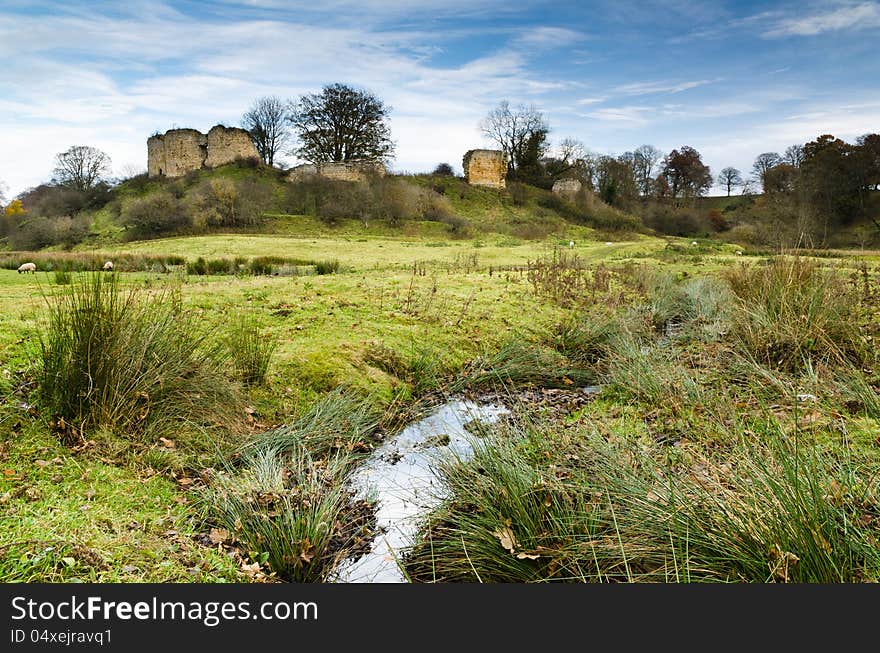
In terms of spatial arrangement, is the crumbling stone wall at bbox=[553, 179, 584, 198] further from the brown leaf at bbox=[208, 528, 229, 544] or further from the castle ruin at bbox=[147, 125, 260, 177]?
the brown leaf at bbox=[208, 528, 229, 544]

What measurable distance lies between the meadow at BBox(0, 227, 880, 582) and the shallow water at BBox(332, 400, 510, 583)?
13 cm

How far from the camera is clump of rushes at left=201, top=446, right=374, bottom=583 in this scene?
3.30m

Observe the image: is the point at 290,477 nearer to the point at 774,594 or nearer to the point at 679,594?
the point at 679,594

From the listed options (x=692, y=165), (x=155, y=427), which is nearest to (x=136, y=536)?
(x=155, y=427)

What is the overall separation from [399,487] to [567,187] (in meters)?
52.3

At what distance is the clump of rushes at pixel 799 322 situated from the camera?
6.12 meters

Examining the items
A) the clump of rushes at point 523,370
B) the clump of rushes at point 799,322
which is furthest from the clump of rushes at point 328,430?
the clump of rushes at point 799,322

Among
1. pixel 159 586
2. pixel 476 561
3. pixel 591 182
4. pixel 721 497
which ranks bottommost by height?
pixel 476 561

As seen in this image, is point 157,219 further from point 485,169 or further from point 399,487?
point 399,487

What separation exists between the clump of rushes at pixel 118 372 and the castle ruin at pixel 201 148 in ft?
160

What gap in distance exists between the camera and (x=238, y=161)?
1905 inches

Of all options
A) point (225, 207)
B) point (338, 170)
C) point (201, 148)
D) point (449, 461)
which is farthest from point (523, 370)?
point (201, 148)

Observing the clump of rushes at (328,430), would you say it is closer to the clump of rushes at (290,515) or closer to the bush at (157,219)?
the clump of rushes at (290,515)

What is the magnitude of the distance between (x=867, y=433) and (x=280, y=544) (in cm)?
418
